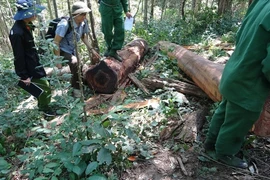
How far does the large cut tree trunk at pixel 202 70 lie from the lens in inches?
145

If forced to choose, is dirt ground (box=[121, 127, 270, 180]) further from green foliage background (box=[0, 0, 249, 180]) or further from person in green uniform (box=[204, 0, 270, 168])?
person in green uniform (box=[204, 0, 270, 168])

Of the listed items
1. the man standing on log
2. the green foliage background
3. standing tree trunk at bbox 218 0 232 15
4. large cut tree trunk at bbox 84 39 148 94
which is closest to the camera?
the green foliage background

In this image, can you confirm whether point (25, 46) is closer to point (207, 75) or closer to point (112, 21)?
point (112, 21)

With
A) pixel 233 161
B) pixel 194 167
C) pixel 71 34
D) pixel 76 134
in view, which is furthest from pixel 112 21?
pixel 233 161

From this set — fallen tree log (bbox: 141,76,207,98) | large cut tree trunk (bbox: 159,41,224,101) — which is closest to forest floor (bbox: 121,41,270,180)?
large cut tree trunk (bbox: 159,41,224,101)

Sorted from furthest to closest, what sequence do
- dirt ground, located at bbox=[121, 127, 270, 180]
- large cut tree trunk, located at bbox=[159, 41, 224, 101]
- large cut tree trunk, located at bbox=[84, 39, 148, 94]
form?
large cut tree trunk, located at bbox=[84, 39, 148, 94], large cut tree trunk, located at bbox=[159, 41, 224, 101], dirt ground, located at bbox=[121, 127, 270, 180]

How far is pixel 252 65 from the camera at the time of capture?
2.07m

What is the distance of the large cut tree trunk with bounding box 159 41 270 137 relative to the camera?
2.75m

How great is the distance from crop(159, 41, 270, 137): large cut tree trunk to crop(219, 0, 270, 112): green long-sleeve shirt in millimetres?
661

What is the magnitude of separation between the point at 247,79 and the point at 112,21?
330cm

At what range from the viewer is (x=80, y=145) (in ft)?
7.77

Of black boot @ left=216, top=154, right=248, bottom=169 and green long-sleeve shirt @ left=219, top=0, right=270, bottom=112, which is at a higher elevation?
green long-sleeve shirt @ left=219, top=0, right=270, bottom=112

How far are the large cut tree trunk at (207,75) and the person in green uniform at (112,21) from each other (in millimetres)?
1361

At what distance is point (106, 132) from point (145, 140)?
91 centimetres
